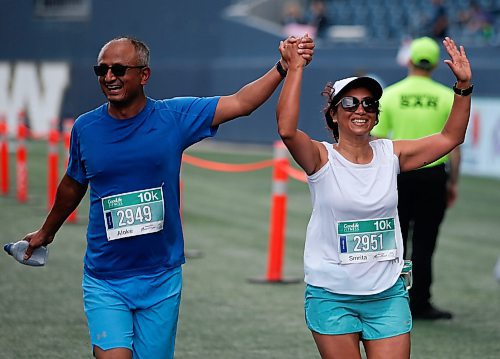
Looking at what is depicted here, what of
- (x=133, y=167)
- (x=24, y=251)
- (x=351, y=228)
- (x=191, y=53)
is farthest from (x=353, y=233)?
(x=191, y=53)

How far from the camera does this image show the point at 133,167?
542 cm

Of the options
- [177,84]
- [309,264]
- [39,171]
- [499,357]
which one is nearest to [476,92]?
[39,171]

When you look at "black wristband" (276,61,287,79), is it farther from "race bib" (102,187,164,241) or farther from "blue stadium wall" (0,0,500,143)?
"blue stadium wall" (0,0,500,143)

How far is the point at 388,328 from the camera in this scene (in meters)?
5.41

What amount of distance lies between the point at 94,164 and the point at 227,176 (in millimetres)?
17861

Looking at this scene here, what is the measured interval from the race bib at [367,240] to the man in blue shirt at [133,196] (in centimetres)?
74

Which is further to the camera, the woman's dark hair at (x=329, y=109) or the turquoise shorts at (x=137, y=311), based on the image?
the woman's dark hair at (x=329, y=109)

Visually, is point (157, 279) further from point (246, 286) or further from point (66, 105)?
point (66, 105)

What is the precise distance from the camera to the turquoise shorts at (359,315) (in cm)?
541

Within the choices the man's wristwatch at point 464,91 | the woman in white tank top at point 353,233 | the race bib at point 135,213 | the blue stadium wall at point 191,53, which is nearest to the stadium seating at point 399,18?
the blue stadium wall at point 191,53

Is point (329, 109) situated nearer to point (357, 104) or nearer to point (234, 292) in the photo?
point (357, 104)

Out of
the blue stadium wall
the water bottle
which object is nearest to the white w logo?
the blue stadium wall

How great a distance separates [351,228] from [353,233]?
33 millimetres

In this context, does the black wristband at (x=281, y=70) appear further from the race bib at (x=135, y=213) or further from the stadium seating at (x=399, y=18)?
the stadium seating at (x=399, y=18)
